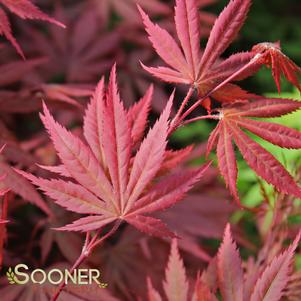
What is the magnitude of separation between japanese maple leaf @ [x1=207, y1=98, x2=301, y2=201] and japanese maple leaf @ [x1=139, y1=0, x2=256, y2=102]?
0.03 m

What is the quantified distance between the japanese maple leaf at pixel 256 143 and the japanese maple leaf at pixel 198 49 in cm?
3

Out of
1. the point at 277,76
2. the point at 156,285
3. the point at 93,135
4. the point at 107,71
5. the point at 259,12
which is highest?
the point at 259,12

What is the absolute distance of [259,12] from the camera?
2275mm

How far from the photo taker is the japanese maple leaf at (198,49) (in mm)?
702

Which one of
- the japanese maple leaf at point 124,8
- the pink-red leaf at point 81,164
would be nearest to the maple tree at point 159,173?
the pink-red leaf at point 81,164

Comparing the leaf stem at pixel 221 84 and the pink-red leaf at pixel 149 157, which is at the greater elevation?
the leaf stem at pixel 221 84

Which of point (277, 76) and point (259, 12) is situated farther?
point (259, 12)

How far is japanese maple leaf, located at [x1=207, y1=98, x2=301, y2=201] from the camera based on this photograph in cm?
67

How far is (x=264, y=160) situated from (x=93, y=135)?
207 millimetres

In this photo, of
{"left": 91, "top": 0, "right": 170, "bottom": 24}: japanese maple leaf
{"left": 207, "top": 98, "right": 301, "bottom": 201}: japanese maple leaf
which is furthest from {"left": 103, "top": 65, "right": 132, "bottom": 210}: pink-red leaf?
{"left": 91, "top": 0, "right": 170, "bottom": 24}: japanese maple leaf

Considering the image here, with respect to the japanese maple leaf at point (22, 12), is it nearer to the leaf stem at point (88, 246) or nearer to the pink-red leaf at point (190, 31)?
the pink-red leaf at point (190, 31)

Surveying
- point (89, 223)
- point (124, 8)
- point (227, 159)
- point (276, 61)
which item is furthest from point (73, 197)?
point (124, 8)

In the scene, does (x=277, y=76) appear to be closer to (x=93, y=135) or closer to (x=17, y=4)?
(x=93, y=135)

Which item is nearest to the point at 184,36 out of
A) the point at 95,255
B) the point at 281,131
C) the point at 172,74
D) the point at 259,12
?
the point at 172,74
